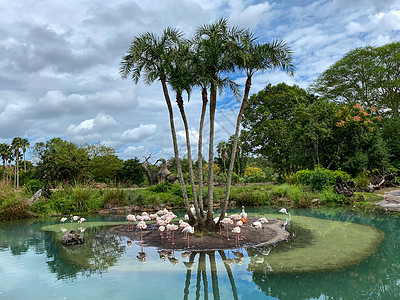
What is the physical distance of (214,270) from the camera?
272 inches

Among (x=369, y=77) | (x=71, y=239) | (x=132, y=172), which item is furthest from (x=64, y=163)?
(x=369, y=77)

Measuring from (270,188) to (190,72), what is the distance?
47.5 feet

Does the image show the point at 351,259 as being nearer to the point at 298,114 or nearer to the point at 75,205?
the point at 75,205

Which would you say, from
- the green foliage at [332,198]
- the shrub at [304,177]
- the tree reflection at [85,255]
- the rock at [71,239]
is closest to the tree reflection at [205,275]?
the tree reflection at [85,255]

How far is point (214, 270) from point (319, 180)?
15.2 metres

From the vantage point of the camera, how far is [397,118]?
85.0 feet

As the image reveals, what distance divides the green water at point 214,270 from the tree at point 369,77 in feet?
70.0

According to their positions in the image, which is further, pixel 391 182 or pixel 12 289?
pixel 391 182

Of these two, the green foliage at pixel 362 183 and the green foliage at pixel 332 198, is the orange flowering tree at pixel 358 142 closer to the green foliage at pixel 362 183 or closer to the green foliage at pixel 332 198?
the green foliage at pixel 362 183

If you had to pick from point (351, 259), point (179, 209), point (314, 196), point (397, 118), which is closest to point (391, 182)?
point (397, 118)

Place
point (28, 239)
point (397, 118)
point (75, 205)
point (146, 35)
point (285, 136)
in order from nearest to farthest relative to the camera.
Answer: point (146, 35), point (28, 239), point (75, 205), point (397, 118), point (285, 136)

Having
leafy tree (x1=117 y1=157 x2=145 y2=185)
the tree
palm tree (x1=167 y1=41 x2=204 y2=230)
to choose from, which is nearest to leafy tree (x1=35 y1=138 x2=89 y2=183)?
leafy tree (x1=117 y1=157 x2=145 y2=185)

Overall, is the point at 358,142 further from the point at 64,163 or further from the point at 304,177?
the point at 64,163

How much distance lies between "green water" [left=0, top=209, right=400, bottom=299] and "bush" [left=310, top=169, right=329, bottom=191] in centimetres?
931
